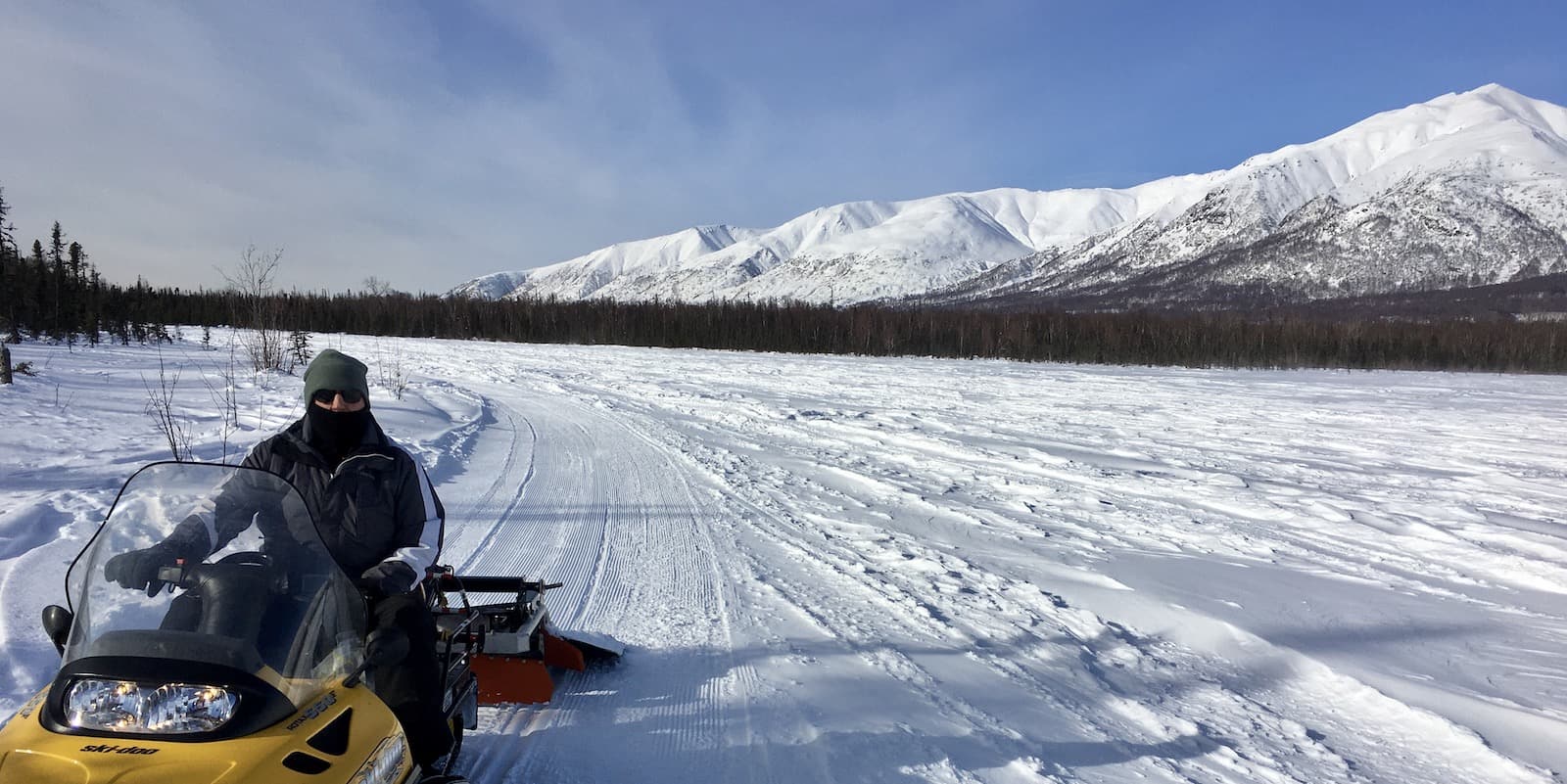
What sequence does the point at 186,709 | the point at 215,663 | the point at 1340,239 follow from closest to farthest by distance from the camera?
the point at 186,709 < the point at 215,663 < the point at 1340,239

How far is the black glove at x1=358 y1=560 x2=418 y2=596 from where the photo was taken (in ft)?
8.94

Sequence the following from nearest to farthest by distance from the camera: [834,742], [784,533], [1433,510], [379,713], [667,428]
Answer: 1. [379,713]
2. [834,742]
3. [784,533]
4. [1433,510]
5. [667,428]

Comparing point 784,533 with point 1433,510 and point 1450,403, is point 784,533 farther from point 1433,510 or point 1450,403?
point 1450,403

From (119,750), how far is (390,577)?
944 mm

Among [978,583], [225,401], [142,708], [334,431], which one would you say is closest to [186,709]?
[142,708]

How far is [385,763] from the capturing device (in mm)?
2336

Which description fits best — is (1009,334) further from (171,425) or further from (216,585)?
(216,585)

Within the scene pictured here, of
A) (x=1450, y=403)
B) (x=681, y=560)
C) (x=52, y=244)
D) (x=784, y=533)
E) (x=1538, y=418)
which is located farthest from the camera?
(x=52, y=244)

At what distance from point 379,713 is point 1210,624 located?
452 cm

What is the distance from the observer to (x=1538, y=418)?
1510cm

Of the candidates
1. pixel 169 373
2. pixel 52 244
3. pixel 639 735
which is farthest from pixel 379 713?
pixel 52 244

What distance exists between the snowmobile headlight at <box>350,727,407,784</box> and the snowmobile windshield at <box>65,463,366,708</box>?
25cm

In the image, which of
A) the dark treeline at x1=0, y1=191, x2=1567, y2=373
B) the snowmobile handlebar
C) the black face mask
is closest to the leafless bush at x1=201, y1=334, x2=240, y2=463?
the snowmobile handlebar

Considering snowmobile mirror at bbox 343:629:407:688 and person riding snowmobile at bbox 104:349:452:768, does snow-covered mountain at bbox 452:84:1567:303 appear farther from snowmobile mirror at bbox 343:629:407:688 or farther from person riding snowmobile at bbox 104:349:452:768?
snowmobile mirror at bbox 343:629:407:688
